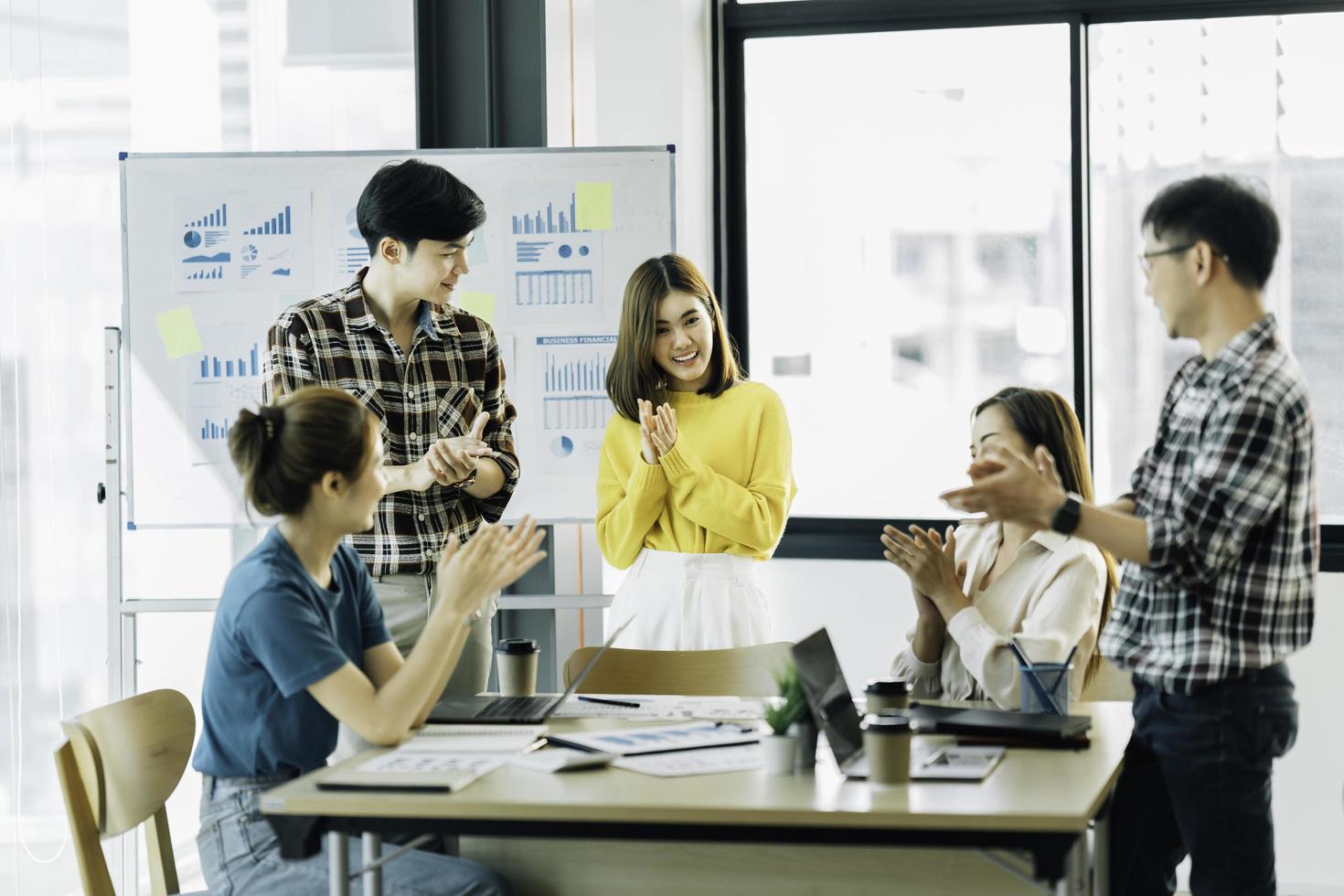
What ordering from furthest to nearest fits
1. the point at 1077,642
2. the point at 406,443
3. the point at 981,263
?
the point at 981,263
the point at 406,443
the point at 1077,642

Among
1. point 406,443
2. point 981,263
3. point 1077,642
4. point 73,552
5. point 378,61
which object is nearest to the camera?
point 1077,642

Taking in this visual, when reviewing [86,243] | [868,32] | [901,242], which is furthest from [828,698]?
[868,32]

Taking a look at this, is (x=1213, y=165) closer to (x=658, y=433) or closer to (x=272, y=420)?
(x=658, y=433)

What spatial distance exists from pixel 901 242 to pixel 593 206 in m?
1.14

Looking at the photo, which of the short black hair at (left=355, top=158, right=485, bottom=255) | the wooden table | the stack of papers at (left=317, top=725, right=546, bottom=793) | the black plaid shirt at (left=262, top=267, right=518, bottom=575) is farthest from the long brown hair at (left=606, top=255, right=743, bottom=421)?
the wooden table

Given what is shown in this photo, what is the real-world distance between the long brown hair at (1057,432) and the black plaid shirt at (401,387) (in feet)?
3.46

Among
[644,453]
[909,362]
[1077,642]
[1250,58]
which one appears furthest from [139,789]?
[1250,58]

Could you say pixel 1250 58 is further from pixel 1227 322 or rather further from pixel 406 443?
pixel 406 443

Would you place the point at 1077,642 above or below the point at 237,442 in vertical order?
below

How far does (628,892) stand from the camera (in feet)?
7.39

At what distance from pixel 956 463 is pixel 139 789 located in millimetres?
2769

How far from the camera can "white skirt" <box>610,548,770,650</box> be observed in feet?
10.0

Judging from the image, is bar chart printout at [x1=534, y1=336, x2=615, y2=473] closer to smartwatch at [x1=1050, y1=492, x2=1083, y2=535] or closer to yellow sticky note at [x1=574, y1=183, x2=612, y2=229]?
yellow sticky note at [x1=574, y1=183, x2=612, y2=229]

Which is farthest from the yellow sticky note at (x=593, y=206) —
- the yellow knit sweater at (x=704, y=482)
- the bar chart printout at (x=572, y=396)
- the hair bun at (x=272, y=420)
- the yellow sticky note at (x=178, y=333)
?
the hair bun at (x=272, y=420)
